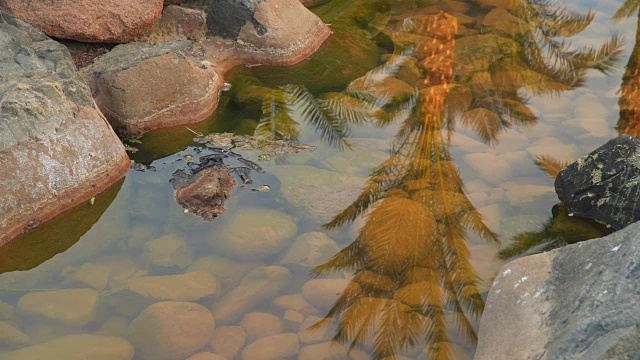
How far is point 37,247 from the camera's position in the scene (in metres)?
4.24

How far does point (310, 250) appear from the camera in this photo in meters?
4.24

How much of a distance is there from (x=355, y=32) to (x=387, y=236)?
12.0 ft

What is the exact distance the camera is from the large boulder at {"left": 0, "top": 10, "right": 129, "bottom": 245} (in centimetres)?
428

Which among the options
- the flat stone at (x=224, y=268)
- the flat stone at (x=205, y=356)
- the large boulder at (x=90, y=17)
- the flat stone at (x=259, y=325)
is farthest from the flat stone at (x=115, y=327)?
the large boulder at (x=90, y=17)

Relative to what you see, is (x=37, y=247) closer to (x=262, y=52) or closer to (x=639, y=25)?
(x=262, y=52)

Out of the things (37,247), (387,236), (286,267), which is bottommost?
(37,247)

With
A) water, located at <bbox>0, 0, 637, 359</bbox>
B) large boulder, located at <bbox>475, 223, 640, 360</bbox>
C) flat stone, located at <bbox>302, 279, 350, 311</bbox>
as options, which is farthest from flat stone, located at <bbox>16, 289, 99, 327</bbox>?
large boulder, located at <bbox>475, 223, 640, 360</bbox>

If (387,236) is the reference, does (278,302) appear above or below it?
below

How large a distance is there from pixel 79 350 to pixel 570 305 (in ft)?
8.03

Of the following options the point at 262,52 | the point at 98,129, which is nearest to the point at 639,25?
the point at 262,52

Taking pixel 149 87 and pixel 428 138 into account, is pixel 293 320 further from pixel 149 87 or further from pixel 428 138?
pixel 149 87

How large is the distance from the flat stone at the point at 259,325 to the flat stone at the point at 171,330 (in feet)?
0.63

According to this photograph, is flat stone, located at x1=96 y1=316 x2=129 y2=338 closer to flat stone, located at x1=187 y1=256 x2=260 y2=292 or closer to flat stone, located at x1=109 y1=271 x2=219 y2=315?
flat stone, located at x1=109 y1=271 x2=219 y2=315

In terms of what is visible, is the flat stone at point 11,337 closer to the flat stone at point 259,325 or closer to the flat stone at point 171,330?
the flat stone at point 171,330
